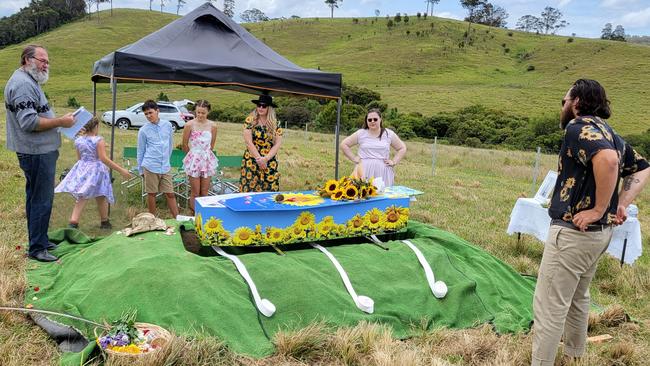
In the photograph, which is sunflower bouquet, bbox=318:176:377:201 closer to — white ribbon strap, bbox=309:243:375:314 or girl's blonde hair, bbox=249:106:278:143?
white ribbon strap, bbox=309:243:375:314

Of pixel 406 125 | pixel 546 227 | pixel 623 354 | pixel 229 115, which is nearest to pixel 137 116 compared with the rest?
pixel 229 115

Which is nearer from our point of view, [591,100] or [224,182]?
[591,100]

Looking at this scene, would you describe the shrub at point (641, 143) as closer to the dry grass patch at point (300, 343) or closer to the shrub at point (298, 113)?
the shrub at point (298, 113)

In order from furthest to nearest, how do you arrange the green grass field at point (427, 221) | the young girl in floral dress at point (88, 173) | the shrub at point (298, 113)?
the shrub at point (298, 113)
the young girl in floral dress at point (88, 173)
the green grass field at point (427, 221)

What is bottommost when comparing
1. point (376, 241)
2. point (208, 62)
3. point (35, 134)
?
point (376, 241)

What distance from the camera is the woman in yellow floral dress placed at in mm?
5938

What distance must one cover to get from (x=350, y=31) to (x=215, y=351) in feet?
289

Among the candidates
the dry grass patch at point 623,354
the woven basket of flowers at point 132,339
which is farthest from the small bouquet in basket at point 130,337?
the dry grass patch at point 623,354

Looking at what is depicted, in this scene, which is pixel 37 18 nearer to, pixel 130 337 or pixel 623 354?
pixel 130 337

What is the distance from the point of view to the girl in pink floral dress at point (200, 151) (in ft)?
20.9

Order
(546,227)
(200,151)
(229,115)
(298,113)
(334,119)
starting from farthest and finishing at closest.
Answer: (229,115), (298,113), (334,119), (200,151), (546,227)

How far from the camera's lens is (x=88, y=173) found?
5566 millimetres

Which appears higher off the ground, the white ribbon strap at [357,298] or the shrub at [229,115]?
the shrub at [229,115]

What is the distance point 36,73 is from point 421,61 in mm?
64341
